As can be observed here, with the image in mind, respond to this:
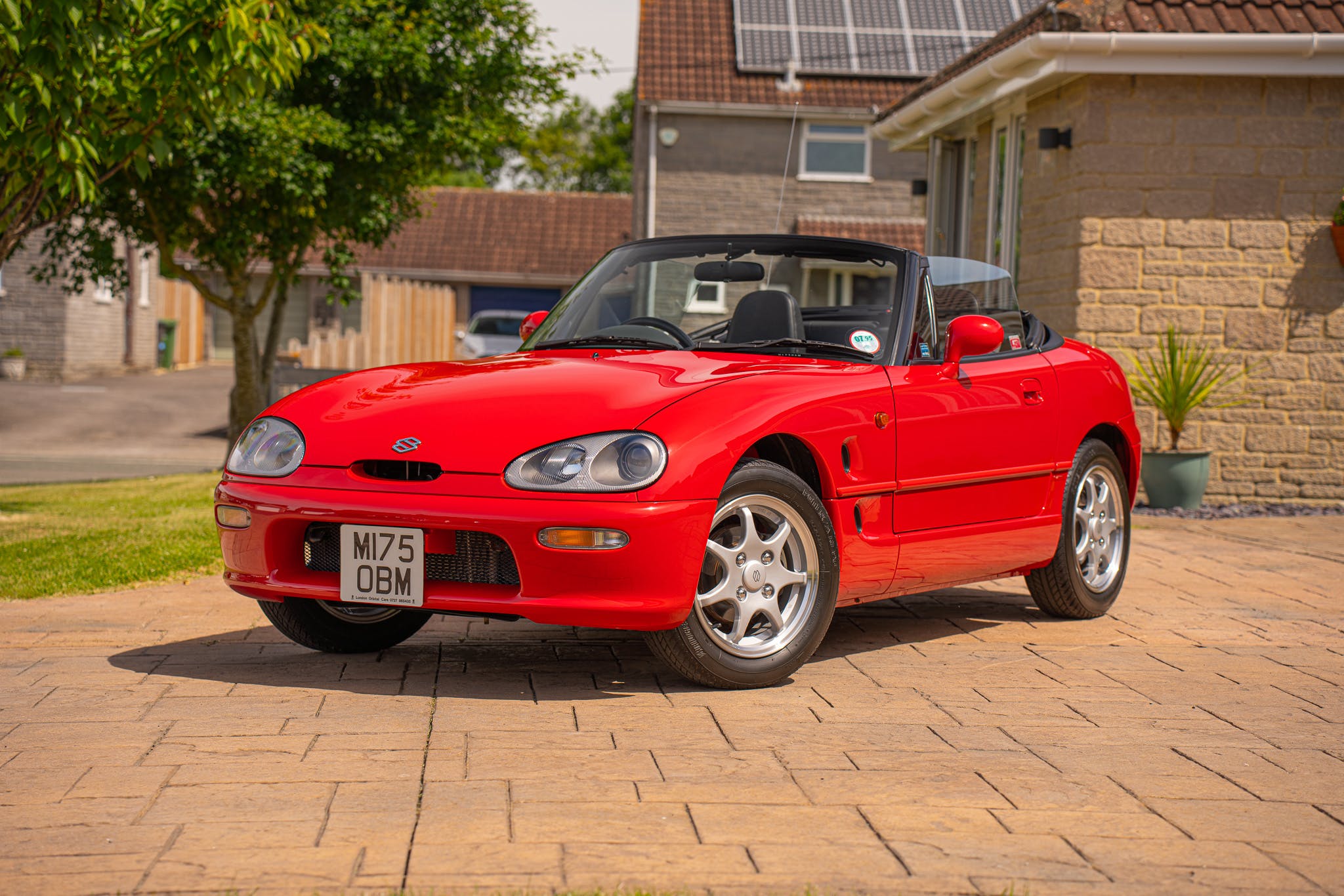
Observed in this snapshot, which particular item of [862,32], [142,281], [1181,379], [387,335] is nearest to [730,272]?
[1181,379]

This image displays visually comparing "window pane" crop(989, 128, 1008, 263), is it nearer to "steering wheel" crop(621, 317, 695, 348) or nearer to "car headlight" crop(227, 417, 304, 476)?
"steering wheel" crop(621, 317, 695, 348)

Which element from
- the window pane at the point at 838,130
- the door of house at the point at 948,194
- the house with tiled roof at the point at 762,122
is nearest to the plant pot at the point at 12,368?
the house with tiled roof at the point at 762,122

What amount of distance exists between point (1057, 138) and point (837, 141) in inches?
702

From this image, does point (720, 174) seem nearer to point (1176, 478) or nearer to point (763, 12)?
point (763, 12)

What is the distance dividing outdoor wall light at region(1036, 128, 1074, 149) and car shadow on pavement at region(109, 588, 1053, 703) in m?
6.02

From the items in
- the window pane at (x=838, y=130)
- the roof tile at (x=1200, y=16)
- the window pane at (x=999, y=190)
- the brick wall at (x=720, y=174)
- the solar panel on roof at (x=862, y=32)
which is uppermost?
the solar panel on roof at (x=862, y=32)

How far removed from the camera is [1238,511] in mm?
10773

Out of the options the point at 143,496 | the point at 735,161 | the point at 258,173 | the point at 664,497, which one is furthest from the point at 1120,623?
the point at 735,161

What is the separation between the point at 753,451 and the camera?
4641 mm

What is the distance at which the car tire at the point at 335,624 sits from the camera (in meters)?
5.01

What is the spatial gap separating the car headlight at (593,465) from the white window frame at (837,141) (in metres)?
25.1

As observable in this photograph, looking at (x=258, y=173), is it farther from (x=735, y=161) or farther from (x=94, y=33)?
(x=735, y=161)

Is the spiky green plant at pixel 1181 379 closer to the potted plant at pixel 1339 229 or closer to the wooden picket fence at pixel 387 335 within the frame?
the potted plant at pixel 1339 229

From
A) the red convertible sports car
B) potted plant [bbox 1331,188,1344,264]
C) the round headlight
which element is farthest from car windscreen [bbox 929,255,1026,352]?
potted plant [bbox 1331,188,1344,264]
